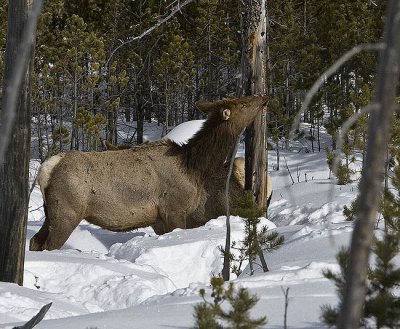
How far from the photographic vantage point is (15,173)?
5.80m

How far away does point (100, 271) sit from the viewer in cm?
636

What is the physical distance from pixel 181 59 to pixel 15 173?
13.5 meters

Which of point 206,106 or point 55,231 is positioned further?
point 206,106

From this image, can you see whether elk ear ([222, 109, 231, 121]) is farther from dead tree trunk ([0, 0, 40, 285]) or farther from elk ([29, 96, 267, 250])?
dead tree trunk ([0, 0, 40, 285])

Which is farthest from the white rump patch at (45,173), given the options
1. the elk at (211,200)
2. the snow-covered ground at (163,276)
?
the elk at (211,200)

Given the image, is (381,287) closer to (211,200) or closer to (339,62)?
(339,62)

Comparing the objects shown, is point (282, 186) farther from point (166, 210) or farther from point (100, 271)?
point (100, 271)

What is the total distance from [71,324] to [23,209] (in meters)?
2.57

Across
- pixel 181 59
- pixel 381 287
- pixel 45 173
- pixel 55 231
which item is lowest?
pixel 55 231

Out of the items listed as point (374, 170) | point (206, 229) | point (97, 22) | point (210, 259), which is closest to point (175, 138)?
point (206, 229)

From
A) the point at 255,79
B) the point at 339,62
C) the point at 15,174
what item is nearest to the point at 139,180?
the point at 255,79

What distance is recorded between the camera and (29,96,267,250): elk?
8812mm

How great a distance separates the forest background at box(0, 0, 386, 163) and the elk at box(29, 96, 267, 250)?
568 centimetres

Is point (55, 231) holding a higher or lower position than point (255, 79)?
lower
